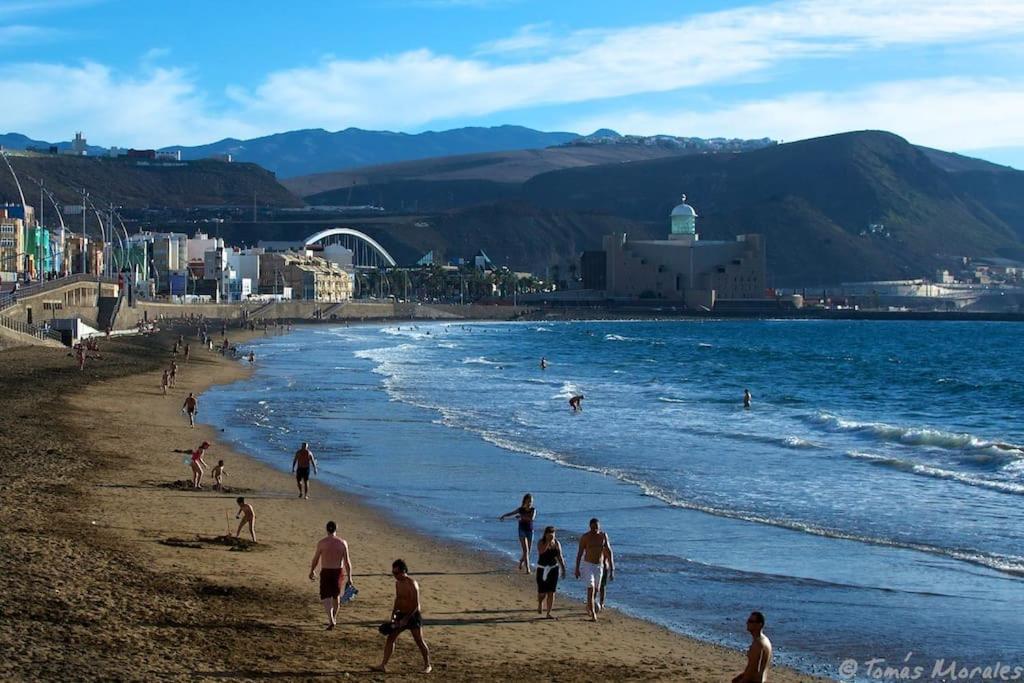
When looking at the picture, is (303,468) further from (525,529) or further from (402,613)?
(402,613)

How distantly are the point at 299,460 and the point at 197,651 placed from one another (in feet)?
39.3

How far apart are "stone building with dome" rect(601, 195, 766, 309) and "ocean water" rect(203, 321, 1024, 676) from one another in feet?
Answer: 392

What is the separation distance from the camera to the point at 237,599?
1559 cm

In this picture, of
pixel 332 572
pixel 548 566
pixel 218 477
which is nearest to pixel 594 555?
pixel 548 566

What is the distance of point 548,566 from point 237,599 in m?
3.44

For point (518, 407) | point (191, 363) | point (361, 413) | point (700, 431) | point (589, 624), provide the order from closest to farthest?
point (589, 624) < point (700, 431) < point (361, 413) < point (518, 407) < point (191, 363)

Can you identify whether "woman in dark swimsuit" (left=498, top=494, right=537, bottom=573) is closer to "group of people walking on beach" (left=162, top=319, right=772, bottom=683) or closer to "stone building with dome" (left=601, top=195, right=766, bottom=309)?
"group of people walking on beach" (left=162, top=319, right=772, bottom=683)

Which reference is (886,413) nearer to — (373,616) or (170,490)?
(170,490)

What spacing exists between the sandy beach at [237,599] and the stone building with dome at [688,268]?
166241 millimetres

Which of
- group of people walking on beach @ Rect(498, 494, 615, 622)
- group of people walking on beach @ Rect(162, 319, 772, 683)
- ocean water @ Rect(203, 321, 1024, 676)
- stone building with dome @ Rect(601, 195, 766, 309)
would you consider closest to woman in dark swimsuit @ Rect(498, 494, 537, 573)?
group of people walking on beach @ Rect(162, 319, 772, 683)

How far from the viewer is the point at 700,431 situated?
39.2 m

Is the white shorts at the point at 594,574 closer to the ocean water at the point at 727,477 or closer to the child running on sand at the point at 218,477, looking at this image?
the ocean water at the point at 727,477

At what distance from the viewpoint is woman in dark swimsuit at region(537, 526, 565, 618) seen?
53.1ft

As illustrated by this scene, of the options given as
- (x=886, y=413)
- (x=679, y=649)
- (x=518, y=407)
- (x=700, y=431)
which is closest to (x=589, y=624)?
(x=679, y=649)
